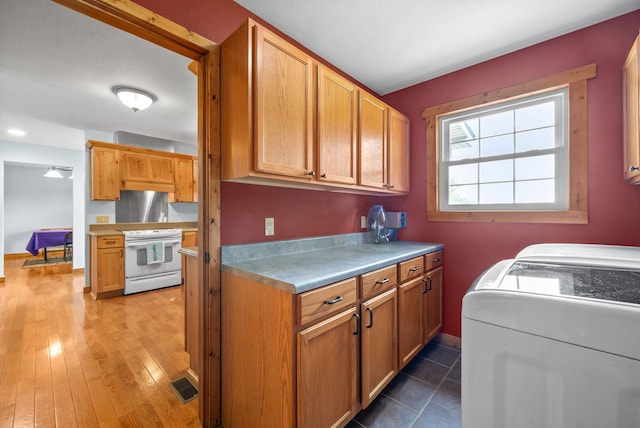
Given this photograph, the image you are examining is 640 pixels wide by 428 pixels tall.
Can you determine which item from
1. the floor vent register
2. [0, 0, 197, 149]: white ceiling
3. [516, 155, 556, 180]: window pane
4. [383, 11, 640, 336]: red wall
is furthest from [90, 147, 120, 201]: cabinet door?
[516, 155, 556, 180]: window pane

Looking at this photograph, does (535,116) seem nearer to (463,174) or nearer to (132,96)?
(463,174)

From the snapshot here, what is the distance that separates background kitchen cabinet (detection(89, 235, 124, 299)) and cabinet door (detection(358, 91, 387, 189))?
12.5 feet

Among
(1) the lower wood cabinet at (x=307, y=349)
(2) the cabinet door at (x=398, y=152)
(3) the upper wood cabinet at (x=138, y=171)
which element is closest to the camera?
(1) the lower wood cabinet at (x=307, y=349)

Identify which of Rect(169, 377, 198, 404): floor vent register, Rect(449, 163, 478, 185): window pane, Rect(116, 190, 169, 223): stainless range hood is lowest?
Rect(169, 377, 198, 404): floor vent register

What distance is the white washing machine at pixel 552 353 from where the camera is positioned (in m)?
0.61

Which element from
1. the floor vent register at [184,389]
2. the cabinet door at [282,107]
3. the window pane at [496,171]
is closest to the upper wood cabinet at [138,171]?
the floor vent register at [184,389]

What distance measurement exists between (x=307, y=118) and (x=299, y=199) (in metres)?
0.67

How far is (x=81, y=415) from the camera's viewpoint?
1.61m

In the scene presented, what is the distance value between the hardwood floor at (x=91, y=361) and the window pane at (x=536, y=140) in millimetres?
3105

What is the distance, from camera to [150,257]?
4.12m

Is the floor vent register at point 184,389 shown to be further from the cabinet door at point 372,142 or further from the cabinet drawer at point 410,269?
the cabinet door at point 372,142

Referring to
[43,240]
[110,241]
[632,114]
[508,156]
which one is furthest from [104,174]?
[632,114]

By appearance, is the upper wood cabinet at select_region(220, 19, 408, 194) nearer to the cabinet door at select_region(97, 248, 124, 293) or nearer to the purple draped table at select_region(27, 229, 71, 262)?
the cabinet door at select_region(97, 248, 124, 293)

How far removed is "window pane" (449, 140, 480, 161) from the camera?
2.52 m
